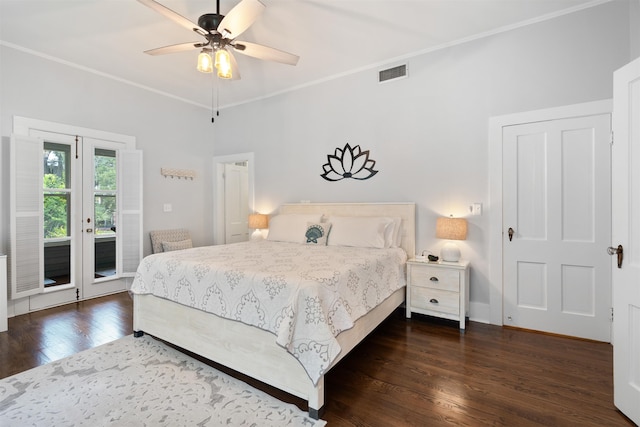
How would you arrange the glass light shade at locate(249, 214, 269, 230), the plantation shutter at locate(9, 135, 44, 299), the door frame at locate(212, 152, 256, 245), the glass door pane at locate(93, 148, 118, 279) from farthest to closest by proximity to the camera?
the door frame at locate(212, 152, 256, 245), the glass light shade at locate(249, 214, 269, 230), the glass door pane at locate(93, 148, 118, 279), the plantation shutter at locate(9, 135, 44, 299)

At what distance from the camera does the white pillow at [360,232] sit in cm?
328

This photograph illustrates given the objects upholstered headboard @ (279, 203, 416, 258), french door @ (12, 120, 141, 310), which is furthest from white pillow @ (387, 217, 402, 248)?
french door @ (12, 120, 141, 310)

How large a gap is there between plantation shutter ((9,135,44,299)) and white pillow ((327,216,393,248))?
10.9 ft

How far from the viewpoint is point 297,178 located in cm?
449

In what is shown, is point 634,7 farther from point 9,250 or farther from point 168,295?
point 9,250

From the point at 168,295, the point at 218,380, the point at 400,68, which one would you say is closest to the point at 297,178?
the point at 400,68

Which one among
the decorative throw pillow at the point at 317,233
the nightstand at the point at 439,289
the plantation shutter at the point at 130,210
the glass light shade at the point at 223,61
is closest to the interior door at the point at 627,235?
the nightstand at the point at 439,289

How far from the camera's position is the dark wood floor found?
5.64ft

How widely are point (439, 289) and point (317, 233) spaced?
1.48 meters

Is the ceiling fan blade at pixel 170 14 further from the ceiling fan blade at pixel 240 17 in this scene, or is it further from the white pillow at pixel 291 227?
the white pillow at pixel 291 227

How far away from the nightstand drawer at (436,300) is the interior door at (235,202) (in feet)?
12.2

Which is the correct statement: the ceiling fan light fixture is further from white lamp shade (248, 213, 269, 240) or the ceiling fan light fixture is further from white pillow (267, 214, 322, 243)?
white lamp shade (248, 213, 269, 240)

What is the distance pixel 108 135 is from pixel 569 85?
17.7 feet

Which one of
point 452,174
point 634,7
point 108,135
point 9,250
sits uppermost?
point 634,7
